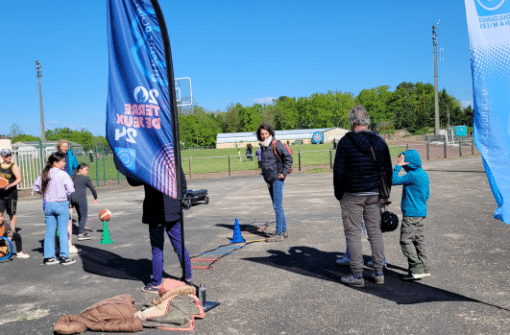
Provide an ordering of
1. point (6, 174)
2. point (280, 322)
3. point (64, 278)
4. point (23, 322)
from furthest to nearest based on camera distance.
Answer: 1. point (6, 174)
2. point (64, 278)
3. point (23, 322)
4. point (280, 322)

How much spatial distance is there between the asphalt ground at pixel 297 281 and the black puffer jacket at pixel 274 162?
46.4 inches

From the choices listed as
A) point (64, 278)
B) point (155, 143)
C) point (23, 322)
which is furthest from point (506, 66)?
point (64, 278)

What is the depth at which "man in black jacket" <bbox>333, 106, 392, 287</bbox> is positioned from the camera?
16.0 feet

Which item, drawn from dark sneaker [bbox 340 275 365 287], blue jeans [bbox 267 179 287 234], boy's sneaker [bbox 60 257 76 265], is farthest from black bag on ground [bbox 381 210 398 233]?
boy's sneaker [bbox 60 257 76 265]

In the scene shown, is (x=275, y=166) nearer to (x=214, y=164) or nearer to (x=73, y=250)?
(x=73, y=250)

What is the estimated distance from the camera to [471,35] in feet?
11.6

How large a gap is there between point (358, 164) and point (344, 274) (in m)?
1.54

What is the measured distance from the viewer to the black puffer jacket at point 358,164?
4863 millimetres

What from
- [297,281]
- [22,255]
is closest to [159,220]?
[297,281]

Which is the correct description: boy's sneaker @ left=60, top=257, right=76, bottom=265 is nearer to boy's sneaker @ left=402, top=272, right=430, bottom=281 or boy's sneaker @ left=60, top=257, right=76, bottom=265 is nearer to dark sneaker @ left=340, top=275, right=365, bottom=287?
dark sneaker @ left=340, top=275, right=365, bottom=287

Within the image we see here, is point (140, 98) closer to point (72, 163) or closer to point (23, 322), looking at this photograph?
point (23, 322)

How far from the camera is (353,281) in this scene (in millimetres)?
5016

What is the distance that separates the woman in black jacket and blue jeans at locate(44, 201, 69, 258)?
3.19m

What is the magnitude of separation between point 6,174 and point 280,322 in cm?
687
